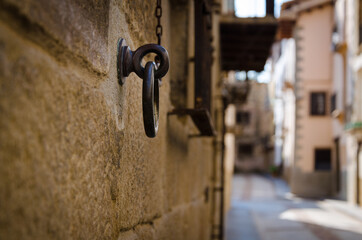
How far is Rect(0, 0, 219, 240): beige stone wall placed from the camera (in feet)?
2.46

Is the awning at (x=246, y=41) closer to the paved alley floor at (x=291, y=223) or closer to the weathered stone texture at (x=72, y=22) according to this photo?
the paved alley floor at (x=291, y=223)

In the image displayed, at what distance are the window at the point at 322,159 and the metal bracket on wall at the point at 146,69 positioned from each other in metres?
22.1

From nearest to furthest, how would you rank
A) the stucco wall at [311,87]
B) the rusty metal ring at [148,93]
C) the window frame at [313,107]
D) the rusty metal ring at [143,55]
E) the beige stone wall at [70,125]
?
the beige stone wall at [70,125] < the rusty metal ring at [148,93] < the rusty metal ring at [143,55] < the stucco wall at [311,87] < the window frame at [313,107]

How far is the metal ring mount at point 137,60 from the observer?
4.60 feet

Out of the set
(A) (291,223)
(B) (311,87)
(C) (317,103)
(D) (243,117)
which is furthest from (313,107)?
(D) (243,117)

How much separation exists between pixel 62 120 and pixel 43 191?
0.53 feet

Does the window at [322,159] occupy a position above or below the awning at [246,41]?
below

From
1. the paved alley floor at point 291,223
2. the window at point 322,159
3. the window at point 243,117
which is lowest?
the paved alley floor at point 291,223

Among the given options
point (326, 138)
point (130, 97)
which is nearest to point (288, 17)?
point (326, 138)

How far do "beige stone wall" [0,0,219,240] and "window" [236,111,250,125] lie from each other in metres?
38.6

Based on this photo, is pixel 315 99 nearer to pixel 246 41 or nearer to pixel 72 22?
pixel 246 41

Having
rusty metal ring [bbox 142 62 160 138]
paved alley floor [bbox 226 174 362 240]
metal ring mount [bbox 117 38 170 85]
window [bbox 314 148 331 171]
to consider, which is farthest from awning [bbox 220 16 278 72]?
window [bbox 314 148 331 171]

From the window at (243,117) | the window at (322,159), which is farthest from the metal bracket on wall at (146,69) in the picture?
the window at (243,117)

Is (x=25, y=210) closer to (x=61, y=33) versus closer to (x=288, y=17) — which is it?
(x=61, y=33)
